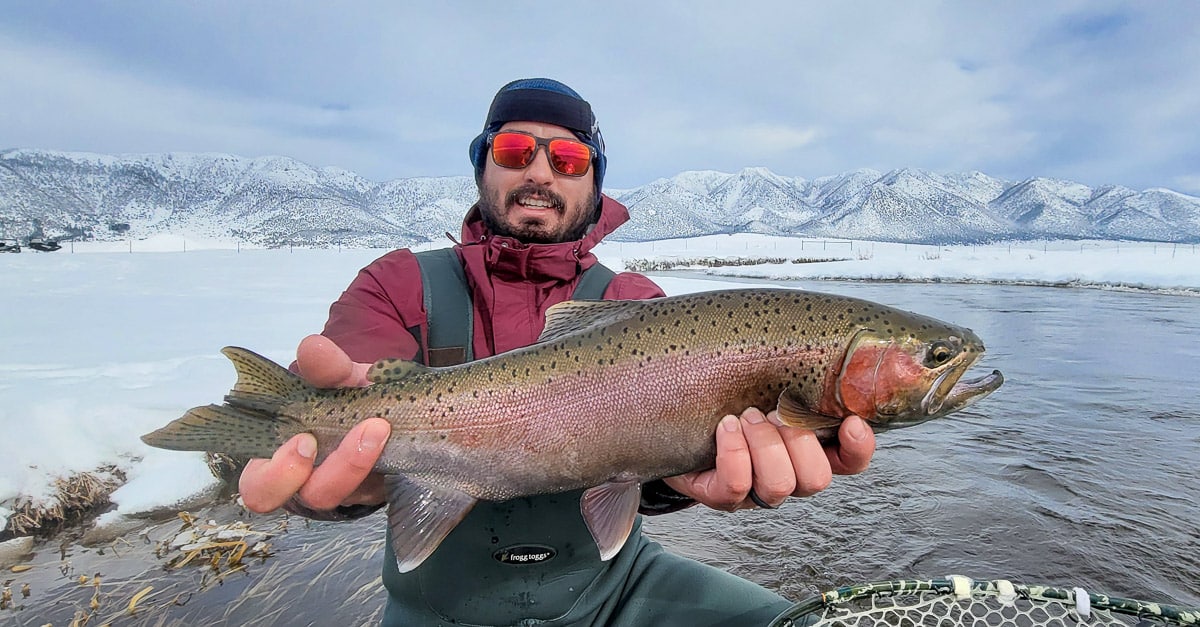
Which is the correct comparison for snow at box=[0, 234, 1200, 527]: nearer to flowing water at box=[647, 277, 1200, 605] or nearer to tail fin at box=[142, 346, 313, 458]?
tail fin at box=[142, 346, 313, 458]

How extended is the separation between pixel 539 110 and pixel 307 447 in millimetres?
2229

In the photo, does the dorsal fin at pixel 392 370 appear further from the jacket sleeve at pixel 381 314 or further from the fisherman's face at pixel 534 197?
the fisherman's face at pixel 534 197

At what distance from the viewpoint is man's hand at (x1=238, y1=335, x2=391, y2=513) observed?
214 centimetres

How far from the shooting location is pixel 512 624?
2748 millimetres

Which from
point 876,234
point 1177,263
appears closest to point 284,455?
point 1177,263

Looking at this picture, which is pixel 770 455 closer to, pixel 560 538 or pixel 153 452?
pixel 560 538

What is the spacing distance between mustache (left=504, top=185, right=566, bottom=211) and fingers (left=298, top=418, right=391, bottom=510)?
64.4 inches

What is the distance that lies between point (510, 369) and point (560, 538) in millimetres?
921

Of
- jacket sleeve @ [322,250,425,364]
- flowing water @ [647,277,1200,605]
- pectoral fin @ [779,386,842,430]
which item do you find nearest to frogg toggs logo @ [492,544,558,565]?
jacket sleeve @ [322,250,425,364]

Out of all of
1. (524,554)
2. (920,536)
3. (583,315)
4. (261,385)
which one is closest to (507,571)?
(524,554)

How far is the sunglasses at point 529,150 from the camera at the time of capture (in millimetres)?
3449

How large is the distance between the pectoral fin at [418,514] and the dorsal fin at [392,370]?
0.38 meters

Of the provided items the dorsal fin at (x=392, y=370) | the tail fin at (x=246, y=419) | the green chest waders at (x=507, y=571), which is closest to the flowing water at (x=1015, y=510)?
the green chest waders at (x=507, y=571)

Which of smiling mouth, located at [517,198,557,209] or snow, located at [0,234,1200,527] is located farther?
snow, located at [0,234,1200,527]
